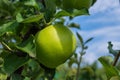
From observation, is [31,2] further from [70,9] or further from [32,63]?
[32,63]

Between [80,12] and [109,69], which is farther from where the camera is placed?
[109,69]

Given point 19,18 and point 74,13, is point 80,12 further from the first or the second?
point 19,18

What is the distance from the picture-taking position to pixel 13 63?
1102mm

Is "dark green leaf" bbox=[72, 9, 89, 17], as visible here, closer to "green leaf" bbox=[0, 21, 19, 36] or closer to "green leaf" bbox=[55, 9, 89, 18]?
"green leaf" bbox=[55, 9, 89, 18]

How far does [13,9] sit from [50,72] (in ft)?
1.02

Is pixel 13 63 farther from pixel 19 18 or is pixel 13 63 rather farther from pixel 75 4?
pixel 75 4

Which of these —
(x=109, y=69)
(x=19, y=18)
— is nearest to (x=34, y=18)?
(x=19, y=18)

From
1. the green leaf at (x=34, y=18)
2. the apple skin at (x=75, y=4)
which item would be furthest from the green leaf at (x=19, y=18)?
the apple skin at (x=75, y=4)

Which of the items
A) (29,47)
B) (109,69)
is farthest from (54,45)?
(109,69)

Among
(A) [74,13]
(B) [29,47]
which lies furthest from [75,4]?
(B) [29,47]

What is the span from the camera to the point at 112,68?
1.10 metres

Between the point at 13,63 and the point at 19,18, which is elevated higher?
the point at 19,18

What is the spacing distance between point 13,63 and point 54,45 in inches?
6.4

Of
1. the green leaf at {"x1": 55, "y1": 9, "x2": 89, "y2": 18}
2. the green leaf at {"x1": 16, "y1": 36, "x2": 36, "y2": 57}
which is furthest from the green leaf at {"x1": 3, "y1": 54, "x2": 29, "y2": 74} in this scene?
the green leaf at {"x1": 55, "y1": 9, "x2": 89, "y2": 18}
